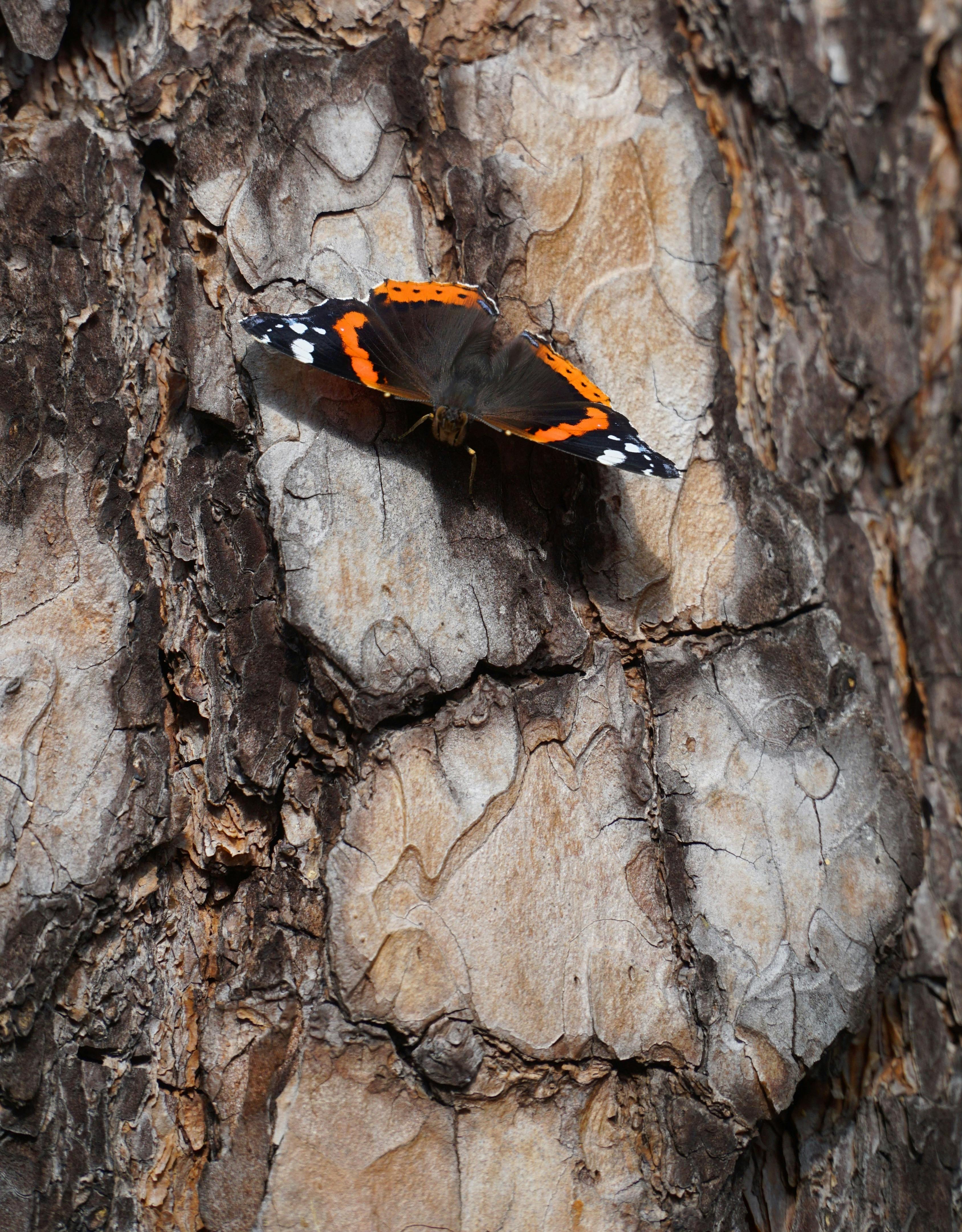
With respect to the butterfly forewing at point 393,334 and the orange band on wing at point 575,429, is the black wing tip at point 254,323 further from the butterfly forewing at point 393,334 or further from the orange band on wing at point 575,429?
the orange band on wing at point 575,429

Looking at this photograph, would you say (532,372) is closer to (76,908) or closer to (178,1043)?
(76,908)

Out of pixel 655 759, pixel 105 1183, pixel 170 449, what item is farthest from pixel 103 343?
pixel 105 1183

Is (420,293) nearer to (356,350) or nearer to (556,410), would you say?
(356,350)

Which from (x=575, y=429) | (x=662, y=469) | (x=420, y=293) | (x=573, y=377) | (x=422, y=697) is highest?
(x=420, y=293)

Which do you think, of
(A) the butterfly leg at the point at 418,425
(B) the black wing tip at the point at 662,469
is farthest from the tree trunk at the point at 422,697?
(B) the black wing tip at the point at 662,469

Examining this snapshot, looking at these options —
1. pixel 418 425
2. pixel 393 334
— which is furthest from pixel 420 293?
pixel 418 425
